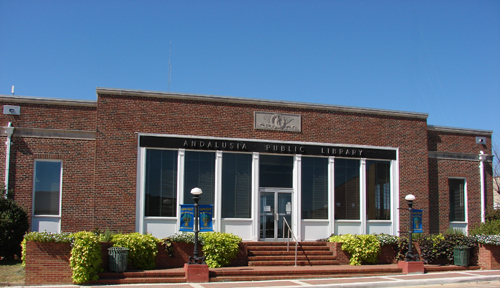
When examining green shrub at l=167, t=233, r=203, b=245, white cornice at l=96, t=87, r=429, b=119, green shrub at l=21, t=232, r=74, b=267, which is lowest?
green shrub at l=167, t=233, r=203, b=245

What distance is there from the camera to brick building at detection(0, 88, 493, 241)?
18812 mm

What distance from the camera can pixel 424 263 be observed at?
19.5m

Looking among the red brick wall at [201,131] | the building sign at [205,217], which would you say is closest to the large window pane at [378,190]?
the red brick wall at [201,131]

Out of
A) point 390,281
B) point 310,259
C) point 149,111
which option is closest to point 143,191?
point 149,111

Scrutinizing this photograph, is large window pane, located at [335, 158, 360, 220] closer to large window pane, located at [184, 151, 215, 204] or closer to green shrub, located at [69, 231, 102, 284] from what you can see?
large window pane, located at [184, 151, 215, 204]

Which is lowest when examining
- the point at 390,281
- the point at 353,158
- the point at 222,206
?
the point at 390,281

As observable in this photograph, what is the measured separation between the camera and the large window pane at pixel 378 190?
21.9 m

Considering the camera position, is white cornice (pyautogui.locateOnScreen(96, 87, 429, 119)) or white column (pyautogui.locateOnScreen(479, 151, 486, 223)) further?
white column (pyautogui.locateOnScreen(479, 151, 486, 223))

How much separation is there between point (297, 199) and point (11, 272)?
1103 cm

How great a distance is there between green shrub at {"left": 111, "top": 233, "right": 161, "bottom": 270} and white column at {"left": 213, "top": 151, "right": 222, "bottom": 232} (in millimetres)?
3576

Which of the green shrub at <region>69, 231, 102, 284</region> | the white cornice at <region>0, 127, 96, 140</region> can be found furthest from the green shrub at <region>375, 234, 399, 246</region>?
the white cornice at <region>0, 127, 96, 140</region>

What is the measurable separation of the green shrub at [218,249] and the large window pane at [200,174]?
257 centimetres

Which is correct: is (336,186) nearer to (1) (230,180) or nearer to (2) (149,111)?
(1) (230,180)

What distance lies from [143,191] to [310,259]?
7006mm
